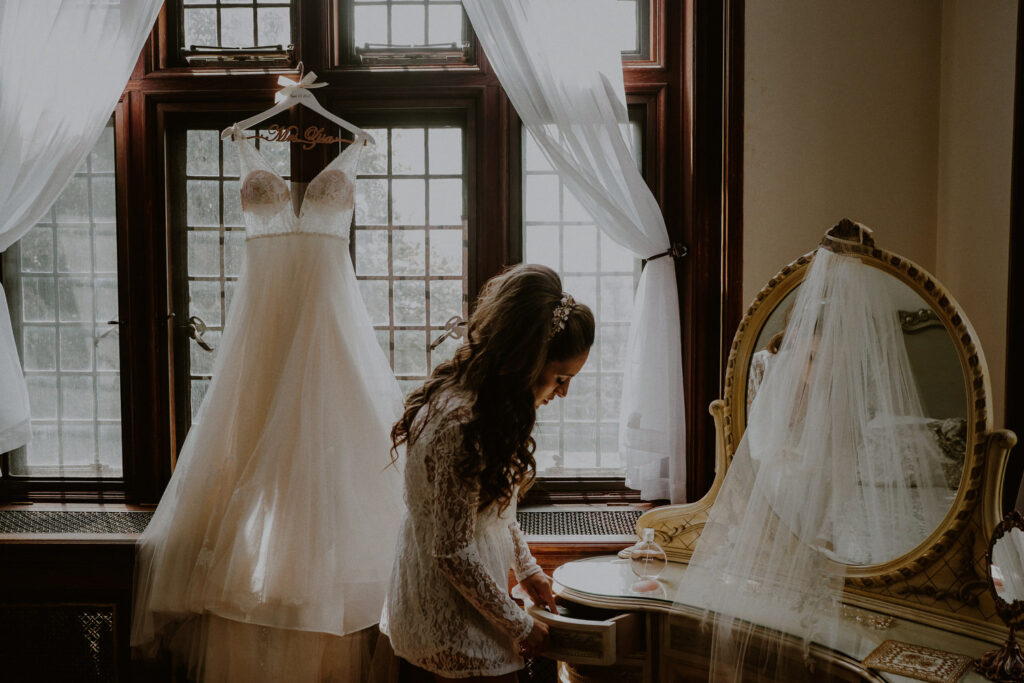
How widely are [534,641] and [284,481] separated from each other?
0.91 m

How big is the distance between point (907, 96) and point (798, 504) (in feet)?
4.23

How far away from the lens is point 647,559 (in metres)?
1.96

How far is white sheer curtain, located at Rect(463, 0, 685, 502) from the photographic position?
93.0 inches

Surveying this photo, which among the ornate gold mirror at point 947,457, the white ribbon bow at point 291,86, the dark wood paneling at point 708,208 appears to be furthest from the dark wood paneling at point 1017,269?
the white ribbon bow at point 291,86

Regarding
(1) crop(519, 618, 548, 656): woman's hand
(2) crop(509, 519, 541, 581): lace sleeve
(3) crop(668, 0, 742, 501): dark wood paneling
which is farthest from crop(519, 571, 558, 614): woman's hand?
(3) crop(668, 0, 742, 501): dark wood paneling

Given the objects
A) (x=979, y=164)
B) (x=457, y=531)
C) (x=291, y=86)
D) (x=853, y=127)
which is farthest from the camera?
(x=291, y=86)

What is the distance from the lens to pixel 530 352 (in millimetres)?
1386

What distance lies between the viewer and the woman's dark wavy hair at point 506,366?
1345 millimetres

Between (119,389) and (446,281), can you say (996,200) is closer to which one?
(446,281)

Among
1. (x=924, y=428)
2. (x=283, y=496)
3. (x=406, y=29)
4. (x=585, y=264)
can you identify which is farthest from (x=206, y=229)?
(x=924, y=428)

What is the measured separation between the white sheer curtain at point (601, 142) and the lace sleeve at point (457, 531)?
110cm

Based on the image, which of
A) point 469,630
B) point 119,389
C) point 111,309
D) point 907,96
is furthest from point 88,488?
point 907,96

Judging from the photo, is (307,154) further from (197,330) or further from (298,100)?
(197,330)

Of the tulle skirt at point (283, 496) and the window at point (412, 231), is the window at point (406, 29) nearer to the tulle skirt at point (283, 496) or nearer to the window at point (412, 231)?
the window at point (412, 231)
